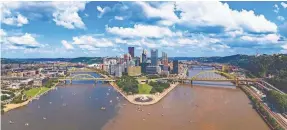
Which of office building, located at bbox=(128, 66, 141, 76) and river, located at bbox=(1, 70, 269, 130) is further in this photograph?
office building, located at bbox=(128, 66, 141, 76)

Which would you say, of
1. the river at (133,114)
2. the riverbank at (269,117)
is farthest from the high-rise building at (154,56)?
the riverbank at (269,117)

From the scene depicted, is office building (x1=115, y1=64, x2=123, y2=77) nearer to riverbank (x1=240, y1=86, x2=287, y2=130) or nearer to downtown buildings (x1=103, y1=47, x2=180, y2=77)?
downtown buildings (x1=103, y1=47, x2=180, y2=77)

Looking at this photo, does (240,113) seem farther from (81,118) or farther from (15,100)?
(15,100)

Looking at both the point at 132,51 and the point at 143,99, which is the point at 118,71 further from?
the point at 132,51

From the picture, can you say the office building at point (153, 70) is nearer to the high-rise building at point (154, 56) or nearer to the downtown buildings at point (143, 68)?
the downtown buildings at point (143, 68)

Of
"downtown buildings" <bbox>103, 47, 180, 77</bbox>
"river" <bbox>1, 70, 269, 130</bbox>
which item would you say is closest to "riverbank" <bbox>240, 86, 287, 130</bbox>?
"river" <bbox>1, 70, 269, 130</bbox>

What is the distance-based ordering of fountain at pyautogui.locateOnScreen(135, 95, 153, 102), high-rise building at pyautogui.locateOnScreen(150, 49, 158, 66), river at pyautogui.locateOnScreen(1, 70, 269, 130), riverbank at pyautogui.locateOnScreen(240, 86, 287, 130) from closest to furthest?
riverbank at pyautogui.locateOnScreen(240, 86, 287, 130), river at pyautogui.locateOnScreen(1, 70, 269, 130), fountain at pyautogui.locateOnScreen(135, 95, 153, 102), high-rise building at pyautogui.locateOnScreen(150, 49, 158, 66)

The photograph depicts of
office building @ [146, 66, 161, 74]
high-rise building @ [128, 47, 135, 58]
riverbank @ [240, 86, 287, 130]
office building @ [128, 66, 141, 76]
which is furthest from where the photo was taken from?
high-rise building @ [128, 47, 135, 58]

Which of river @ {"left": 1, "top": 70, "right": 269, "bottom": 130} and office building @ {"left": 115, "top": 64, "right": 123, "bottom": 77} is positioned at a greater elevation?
office building @ {"left": 115, "top": 64, "right": 123, "bottom": 77}
